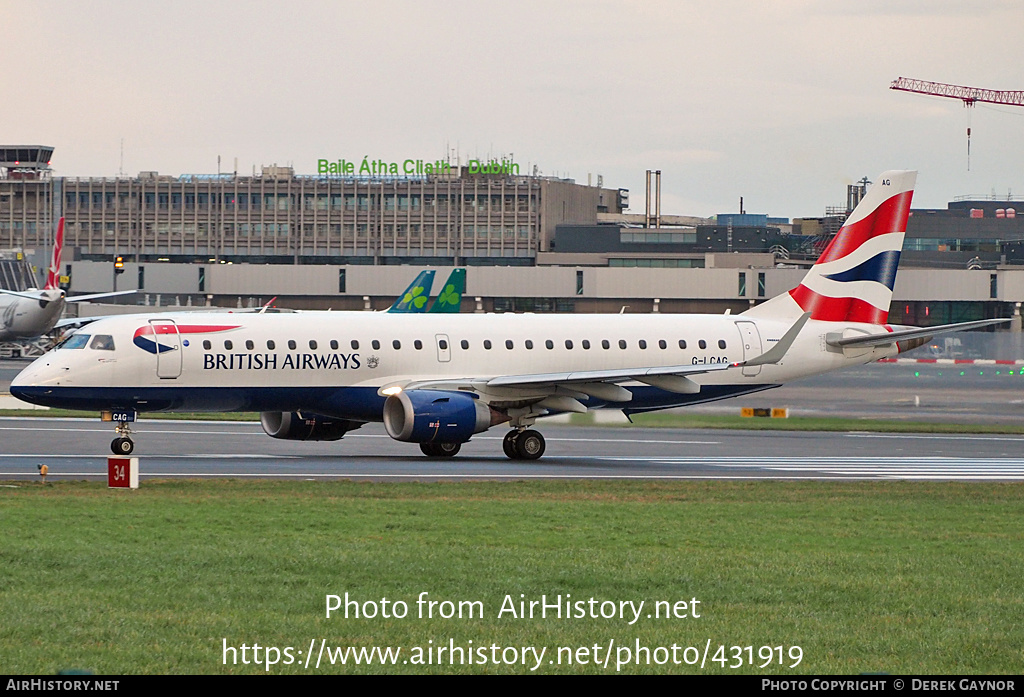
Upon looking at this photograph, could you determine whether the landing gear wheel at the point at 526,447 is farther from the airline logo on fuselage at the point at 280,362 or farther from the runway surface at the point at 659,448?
the airline logo on fuselage at the point at 280,362

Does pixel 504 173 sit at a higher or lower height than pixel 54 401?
higher

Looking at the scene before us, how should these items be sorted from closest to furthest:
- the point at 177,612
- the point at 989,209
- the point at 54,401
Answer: the point at 177,612 < the point at 54,401 < the point at 989,209

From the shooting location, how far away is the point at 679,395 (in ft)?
125

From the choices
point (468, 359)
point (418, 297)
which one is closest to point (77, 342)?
point (468, 359)

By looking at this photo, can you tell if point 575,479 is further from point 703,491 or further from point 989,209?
point 989,209

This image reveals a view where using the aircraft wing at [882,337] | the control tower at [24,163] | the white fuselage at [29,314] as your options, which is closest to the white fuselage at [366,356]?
the aircraft wing at [882,337]

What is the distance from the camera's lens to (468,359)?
36.5 m

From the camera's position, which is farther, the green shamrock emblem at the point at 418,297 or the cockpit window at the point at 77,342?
the green shamrock emblem at the point at 418,297

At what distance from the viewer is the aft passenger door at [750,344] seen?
39.0 meters

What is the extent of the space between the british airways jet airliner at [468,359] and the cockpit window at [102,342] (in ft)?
0.11

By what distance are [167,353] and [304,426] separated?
4454 millimetres

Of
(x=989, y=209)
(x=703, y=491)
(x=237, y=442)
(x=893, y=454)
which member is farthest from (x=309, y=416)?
(x=989, y=209)

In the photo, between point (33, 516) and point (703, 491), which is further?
point (703, 491)
